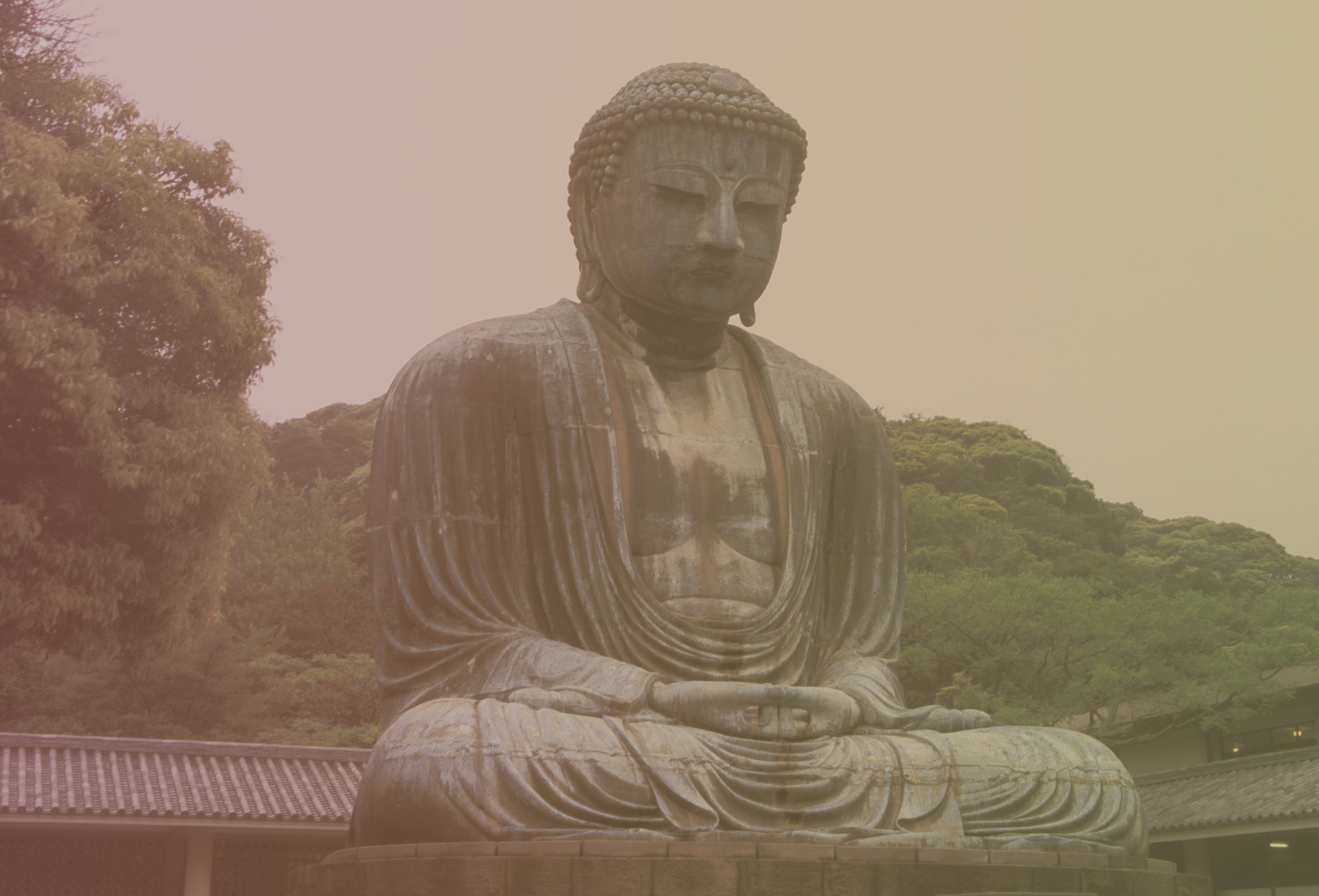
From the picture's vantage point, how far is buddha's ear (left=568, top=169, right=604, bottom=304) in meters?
7.55

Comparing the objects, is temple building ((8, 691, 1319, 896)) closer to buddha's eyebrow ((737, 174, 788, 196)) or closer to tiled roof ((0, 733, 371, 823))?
tiled roof ((0, 733, 371, 823))

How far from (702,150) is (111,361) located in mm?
9685

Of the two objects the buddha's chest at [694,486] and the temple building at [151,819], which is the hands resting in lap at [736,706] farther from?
the temple building at [151,819]

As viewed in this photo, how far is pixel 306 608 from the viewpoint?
35.5 m

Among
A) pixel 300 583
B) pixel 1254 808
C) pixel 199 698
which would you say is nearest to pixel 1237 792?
pixel 1254 808

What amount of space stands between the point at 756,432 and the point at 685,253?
3.12 feet

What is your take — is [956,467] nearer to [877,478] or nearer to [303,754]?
[303,754]

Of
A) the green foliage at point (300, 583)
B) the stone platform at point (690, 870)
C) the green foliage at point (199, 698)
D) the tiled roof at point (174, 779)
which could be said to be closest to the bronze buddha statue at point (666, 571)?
the stone platform at point (690, 870)

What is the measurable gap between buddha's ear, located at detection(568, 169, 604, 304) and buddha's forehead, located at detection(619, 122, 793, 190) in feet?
1.28

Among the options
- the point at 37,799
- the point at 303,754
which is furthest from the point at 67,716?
the point at 37,799

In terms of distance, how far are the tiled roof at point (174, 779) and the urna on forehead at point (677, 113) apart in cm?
1391

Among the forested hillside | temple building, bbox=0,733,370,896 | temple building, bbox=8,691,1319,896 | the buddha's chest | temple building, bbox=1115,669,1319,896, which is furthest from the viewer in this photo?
the forested hillside

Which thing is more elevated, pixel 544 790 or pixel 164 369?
pixel 164 369

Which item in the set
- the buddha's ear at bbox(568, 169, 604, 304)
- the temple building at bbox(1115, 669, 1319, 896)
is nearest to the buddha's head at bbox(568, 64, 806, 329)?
the buddha's ear at bbox(568, 169, 604, 304)
